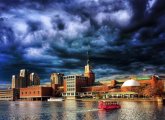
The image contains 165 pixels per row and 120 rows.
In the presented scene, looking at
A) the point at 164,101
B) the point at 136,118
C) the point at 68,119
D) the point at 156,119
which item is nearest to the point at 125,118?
the point at 136,118

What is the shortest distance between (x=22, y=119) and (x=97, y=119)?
2061cm

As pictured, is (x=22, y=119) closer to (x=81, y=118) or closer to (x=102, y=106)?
(x=81, y=118)

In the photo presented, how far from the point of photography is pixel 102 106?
120500 millimetres

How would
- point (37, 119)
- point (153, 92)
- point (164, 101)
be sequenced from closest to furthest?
point (37, 119), point (164, 101), point (153, 92)

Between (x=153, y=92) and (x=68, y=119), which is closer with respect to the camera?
(x=68, y=119)

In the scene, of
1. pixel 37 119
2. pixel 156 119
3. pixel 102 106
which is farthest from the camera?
pixel 102 106

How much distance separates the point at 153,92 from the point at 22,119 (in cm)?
12281

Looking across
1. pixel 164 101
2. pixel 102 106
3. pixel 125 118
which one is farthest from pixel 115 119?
pixel 164 101

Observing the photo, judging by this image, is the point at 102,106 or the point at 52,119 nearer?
the point at 52,119

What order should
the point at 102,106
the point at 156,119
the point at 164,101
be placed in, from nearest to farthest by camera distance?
the point at 156,119, the point at 102,106, the point at 164,101

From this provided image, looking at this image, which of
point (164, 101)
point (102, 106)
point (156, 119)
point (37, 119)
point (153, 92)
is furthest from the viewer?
point (153, 92)

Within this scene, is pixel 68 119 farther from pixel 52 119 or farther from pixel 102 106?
pixel 102 106

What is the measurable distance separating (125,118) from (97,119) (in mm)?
7817

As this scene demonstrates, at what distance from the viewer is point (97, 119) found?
273ft
